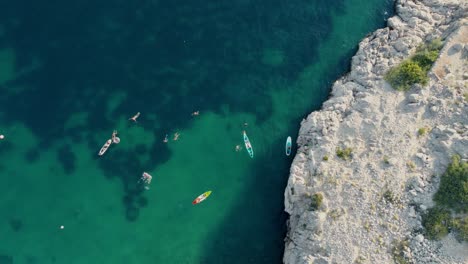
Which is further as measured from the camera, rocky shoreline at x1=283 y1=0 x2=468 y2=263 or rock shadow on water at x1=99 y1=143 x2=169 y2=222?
rock shadow on water at x1=99 y1=143 x2=169 y2=222

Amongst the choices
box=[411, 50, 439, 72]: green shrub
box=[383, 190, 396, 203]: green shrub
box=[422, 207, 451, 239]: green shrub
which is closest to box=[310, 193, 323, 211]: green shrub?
box=[383, 190, 396, 203]: green shrub

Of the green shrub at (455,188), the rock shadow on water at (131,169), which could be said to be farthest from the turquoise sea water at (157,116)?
the green shrub at (455,188)

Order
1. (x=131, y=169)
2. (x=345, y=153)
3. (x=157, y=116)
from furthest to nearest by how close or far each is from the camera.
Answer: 1. (x=157, y=116)
2. (x=131, y=169)
3. (x=345, y=153)

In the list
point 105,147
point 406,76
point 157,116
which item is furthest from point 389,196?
point 105,147

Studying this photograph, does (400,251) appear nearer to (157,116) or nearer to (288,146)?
(288,146)

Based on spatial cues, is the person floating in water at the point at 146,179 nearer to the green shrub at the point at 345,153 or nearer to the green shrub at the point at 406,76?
the green shrub at the point at 345,153

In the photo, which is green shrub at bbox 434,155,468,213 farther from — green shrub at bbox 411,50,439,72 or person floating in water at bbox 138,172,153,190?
person floating in water at bbox 138,172,153,190

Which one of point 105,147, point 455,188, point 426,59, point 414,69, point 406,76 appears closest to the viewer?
point 455,188
